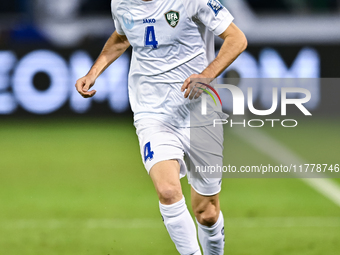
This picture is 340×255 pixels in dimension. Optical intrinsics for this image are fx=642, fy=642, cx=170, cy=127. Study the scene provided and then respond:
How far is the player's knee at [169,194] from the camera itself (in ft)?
11.1

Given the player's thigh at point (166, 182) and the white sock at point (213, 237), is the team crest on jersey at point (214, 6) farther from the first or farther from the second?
the white sock at point (213, 237)

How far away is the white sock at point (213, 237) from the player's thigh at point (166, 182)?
58 centimetres

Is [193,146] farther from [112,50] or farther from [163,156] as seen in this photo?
[112,50]

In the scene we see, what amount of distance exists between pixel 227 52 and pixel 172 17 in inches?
15.0

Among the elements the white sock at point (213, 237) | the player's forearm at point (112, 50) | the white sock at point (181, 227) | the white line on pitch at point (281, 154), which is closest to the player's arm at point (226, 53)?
the white sock at point (181, 227)

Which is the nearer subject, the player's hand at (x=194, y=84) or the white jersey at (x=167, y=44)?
the player's hand at (x=194, y=84)

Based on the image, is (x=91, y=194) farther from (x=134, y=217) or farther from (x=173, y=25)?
(x=173, y=25)

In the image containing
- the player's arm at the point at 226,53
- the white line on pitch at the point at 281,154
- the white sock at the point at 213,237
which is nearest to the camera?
the player's arm at the point at 226,53

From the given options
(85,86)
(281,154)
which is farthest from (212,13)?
(281,154)

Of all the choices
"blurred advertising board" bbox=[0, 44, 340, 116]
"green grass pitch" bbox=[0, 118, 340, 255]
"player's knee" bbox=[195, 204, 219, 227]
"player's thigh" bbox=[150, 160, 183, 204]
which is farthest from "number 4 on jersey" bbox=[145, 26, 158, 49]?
"blurred advertising board" bbox=[0, 44, 340, 116]

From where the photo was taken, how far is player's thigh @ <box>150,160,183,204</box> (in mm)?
3379

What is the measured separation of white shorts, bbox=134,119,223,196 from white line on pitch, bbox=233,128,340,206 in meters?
2.69

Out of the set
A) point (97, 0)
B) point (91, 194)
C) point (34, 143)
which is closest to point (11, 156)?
point (34, 143)

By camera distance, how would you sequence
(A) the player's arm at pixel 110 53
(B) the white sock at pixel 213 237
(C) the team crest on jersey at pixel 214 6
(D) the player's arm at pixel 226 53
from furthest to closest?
(A) the player's arm at pixel 110 53 < (B) the white sock at pixel 213 237 < (C) the team crest on jersey at pixel 214 6 < (D) the player's arm at pixel 226 53
